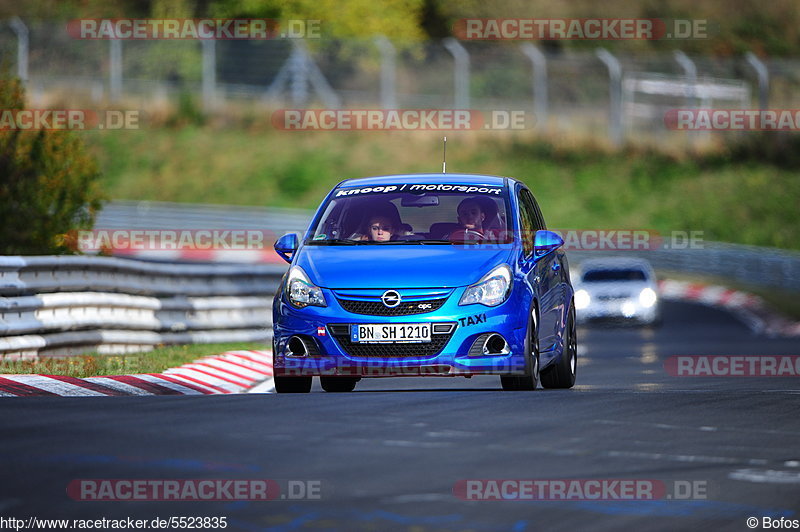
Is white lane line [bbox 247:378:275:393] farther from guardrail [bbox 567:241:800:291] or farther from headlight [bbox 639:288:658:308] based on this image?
guardrail [bbox 567:241:800:291]

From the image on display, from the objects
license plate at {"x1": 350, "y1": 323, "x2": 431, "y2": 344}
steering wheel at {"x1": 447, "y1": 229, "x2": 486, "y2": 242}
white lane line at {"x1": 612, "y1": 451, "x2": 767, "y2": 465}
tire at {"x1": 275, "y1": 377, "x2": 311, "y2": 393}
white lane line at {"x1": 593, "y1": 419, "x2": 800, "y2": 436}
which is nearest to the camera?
white lane line at {"x1": 612, "y1": 451, "x2": 767, "y2": 465}

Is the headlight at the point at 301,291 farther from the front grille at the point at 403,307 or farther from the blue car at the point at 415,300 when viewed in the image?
the front grille at the point at 403,307

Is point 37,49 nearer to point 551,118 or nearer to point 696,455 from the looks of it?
point 551,118

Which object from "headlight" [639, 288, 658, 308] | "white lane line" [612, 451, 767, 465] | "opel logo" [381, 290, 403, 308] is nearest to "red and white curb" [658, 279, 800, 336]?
"headlight" [639, 288, 658, 308]

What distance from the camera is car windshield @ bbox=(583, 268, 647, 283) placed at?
34194 millimetres

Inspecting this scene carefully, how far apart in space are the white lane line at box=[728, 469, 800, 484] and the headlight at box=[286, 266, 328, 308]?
4.61 meters

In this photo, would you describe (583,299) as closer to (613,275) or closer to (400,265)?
(613,275)

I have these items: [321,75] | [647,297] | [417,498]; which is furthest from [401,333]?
[321,75]

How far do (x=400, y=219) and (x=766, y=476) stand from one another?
18.6 ft

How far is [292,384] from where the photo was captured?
12.9 metres

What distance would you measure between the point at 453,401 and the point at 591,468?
130 inches

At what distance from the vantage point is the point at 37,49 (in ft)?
179

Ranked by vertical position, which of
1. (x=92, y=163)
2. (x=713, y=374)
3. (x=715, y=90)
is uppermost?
(x=715, y=90)

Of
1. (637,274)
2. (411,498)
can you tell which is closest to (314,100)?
(637,274)
